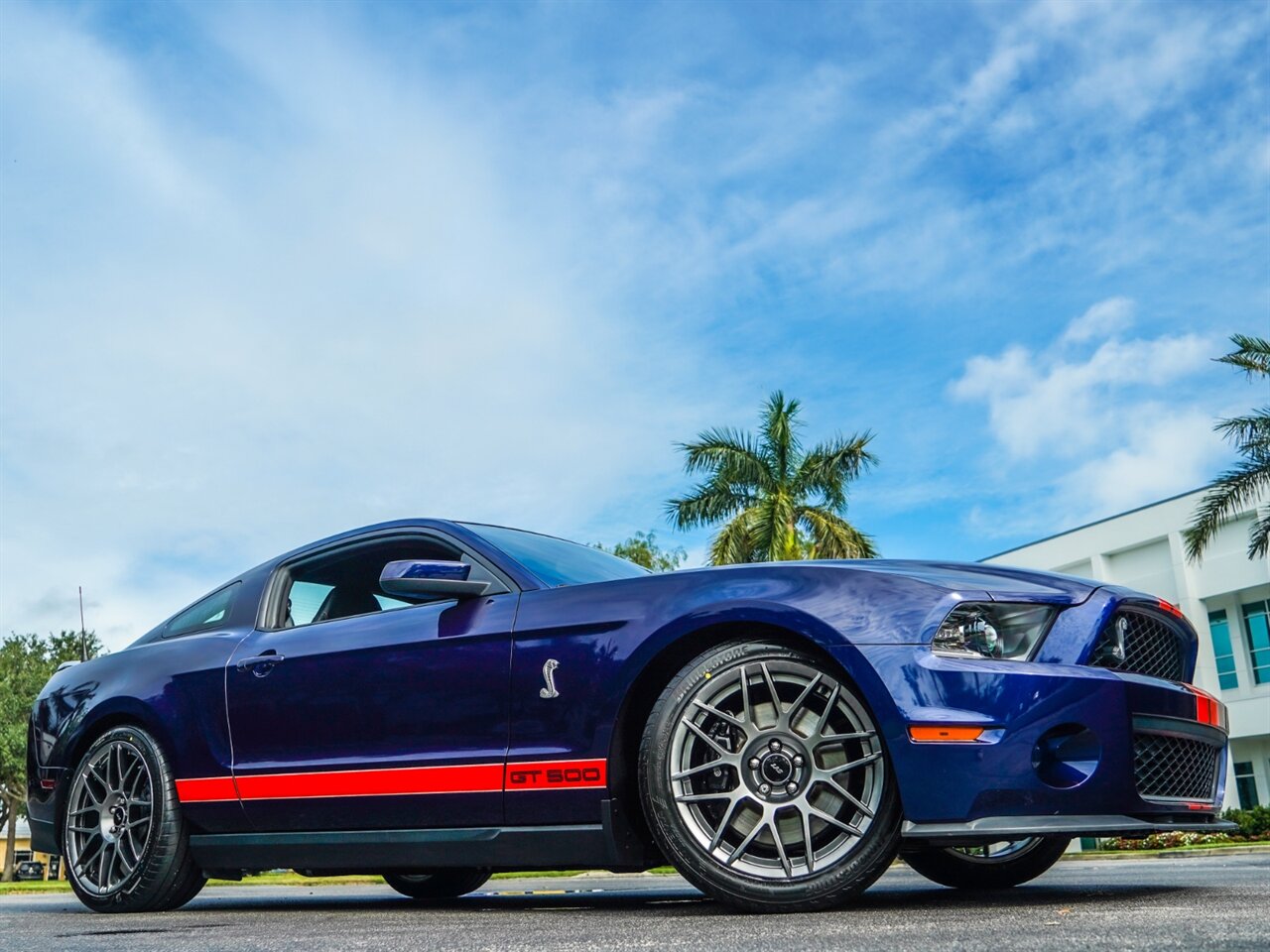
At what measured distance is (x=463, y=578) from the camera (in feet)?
15.0

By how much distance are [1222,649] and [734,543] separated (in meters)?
22.5

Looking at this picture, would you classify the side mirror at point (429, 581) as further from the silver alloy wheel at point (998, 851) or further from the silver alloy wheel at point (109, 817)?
the silver alloy wheel at point (998, 851)

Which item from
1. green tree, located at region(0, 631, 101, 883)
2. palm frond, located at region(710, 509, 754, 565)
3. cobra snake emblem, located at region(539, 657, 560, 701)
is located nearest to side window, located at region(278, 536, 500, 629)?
cobra snake emblem, located at region(539, 657, 560, 701)

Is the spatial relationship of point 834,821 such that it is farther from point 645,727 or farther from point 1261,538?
point 1261,538

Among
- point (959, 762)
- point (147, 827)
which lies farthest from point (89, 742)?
point (959, 762)

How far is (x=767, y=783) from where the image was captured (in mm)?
3764

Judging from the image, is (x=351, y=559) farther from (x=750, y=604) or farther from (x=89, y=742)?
(x=750, y=604)

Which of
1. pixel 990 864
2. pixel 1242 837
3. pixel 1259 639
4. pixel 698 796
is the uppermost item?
pixel 1259 639

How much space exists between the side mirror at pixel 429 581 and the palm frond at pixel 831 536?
20.5 metres

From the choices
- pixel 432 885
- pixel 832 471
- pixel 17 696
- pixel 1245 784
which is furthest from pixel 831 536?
pixel 17 696

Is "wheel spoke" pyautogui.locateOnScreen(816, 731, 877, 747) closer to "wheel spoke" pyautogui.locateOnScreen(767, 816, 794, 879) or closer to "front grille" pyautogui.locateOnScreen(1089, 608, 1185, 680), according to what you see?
"wheel spoke" pyautogui.locateOnScreen(767, 816, 794, 879)

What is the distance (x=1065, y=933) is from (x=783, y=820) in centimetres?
112

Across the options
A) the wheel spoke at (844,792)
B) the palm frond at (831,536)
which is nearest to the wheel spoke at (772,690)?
the wheel spoke at (844,792)

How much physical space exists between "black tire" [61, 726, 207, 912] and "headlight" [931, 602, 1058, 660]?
3.30 meters
